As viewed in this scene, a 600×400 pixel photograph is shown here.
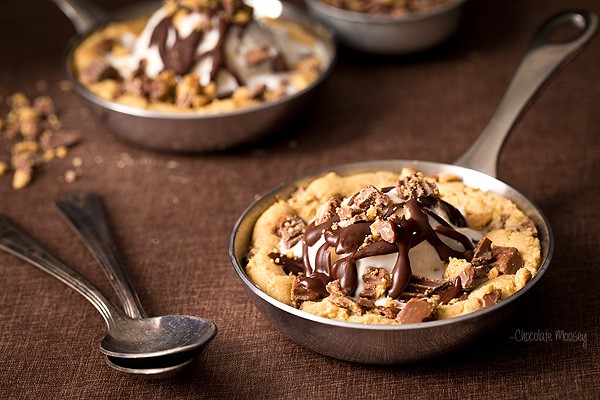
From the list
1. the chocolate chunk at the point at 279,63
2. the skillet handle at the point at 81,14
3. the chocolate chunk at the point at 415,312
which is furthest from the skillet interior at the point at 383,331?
the skillet handle at the point at 81,14

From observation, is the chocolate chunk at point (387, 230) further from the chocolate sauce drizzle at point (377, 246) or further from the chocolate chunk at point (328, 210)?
the chocolate chunk at point (328, 210)

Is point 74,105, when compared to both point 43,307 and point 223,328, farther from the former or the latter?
point 223,328

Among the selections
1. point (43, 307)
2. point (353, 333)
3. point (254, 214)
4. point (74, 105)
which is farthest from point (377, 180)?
point (74, 105)

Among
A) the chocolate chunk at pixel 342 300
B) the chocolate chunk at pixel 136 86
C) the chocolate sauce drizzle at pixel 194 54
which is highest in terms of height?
the chocolate chunk at pixel 342 300

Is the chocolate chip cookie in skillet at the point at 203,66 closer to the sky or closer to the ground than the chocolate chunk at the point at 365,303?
closer to the ground

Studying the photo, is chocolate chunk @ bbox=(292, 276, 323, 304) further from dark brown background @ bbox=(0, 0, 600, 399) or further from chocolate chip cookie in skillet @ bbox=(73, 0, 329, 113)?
chocolate chip cookie in skillet @ bbox=(73, 0, 329, 113)

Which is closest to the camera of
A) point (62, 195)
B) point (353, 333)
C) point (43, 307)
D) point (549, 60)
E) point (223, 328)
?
point (353, 333)

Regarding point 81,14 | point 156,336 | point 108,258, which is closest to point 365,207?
point 156,336
